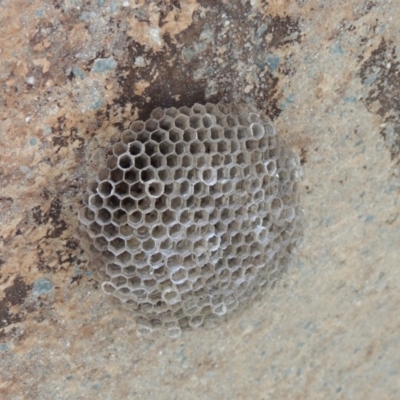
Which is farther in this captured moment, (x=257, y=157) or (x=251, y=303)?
(x=251, y=303)

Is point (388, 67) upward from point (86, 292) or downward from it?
upward

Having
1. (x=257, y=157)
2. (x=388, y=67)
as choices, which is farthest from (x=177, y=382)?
(x=388, y=67)

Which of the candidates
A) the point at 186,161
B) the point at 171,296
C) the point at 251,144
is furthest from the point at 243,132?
the point at 171,296

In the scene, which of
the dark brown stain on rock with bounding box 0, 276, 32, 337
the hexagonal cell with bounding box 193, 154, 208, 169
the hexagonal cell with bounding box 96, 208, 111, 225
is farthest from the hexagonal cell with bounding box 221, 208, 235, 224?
the dark brown stain on rock with bounding box 0, 276, 32, 337

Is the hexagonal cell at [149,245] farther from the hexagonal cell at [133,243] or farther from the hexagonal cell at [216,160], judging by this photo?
the hexagonal cell at [216,160]

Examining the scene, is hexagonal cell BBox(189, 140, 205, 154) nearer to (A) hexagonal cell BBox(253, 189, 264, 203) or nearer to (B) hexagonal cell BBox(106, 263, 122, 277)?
(A) hexagonal cell BBox(253, 189, 264, 203)

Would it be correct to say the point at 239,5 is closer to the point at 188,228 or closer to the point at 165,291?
the point at 188,228
